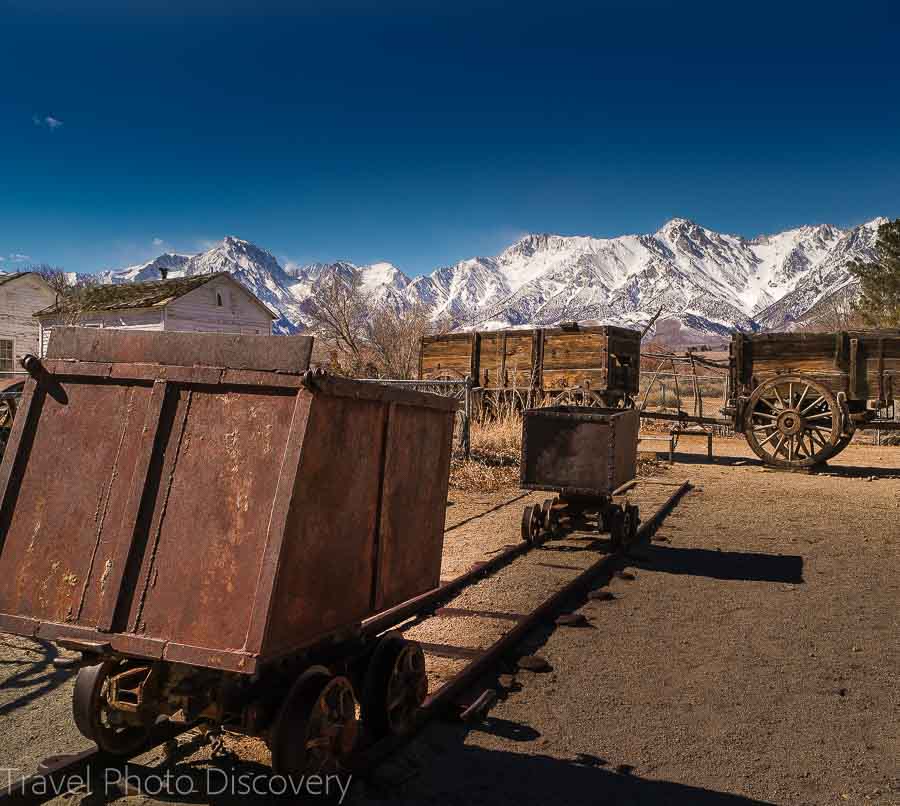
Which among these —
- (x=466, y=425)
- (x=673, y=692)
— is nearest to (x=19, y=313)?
(x=466, y=425)

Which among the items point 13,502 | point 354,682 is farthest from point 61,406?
point 354,682

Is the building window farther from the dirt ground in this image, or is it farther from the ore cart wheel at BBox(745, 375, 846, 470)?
the dirt ground

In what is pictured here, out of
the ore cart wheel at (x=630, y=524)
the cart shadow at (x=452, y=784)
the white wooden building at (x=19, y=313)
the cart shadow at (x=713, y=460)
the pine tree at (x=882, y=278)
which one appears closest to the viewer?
the cart shadow at (x=452, y=784)

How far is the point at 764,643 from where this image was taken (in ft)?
16.5

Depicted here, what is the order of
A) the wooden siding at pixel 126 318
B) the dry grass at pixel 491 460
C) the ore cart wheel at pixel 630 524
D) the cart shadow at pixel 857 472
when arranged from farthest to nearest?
1. the wooden siding at pixel 126 318
2. the cart shadow at pixel 857 472
3. the dry grass at pixel 491 460
4. the ore cart wheel at pixel 630 524

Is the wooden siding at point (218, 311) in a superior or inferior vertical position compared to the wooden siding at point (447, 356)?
superior

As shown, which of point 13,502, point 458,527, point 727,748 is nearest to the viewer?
point 13,502

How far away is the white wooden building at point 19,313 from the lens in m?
31.9

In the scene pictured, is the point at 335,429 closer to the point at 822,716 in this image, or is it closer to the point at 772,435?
the point at 822,716

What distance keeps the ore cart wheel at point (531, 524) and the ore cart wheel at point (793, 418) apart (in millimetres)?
7722

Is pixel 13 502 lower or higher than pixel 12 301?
lower

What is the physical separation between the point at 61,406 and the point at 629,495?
10.0 metres

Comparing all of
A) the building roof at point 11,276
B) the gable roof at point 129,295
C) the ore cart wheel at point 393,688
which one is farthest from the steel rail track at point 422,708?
the building roof at point 11,276

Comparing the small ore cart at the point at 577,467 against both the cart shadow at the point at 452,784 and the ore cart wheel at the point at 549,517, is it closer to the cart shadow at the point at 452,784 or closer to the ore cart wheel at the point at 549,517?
the ore cart wheel at the point at 549,517
